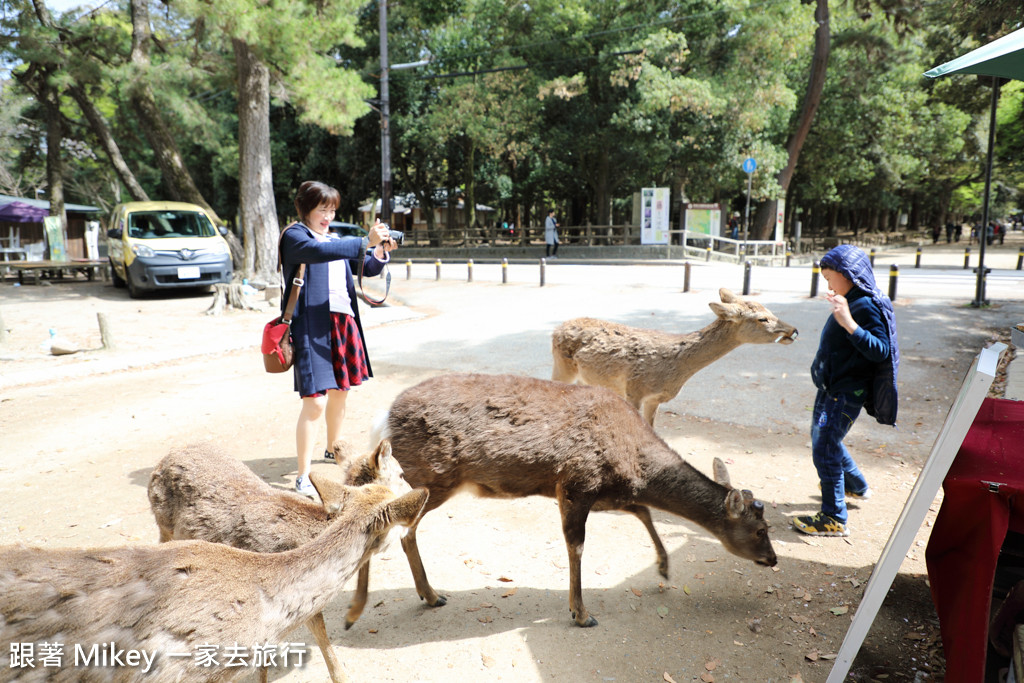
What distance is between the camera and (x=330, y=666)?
2848 mm

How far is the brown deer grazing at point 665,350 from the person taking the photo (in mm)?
5414

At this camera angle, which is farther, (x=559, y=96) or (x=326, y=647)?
(x=559, y=96)

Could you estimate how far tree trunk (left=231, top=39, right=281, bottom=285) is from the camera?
48.8 ft

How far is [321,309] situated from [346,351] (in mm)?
343

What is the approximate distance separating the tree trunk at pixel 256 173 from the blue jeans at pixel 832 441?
13.5 metres

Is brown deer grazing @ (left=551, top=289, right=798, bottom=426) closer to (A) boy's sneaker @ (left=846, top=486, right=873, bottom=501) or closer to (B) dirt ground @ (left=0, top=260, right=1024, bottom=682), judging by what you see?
(B) dirt ground @ (left=0, top=260, right=1024, bottom=682)

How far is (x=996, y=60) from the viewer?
12.3 ft

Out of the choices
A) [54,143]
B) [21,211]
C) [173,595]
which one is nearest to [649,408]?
[173,595]

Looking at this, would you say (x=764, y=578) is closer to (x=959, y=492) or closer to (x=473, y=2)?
(x=959, y=492)

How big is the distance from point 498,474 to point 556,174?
28643 mm

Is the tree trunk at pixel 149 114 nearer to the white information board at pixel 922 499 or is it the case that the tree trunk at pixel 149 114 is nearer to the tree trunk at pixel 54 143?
the tree trunk at pixel 54 143

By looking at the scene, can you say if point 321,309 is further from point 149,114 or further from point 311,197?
point 149,114

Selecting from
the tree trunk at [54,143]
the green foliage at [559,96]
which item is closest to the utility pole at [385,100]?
the green foliage at [559,96]

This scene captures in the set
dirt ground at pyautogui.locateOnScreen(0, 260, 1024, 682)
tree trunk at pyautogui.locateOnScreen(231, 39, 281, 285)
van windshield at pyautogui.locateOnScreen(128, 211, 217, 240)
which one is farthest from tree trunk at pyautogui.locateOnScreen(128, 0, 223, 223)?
dirt ground at pyautogui.locateOnScreen(0, 260, 1024, 682)
